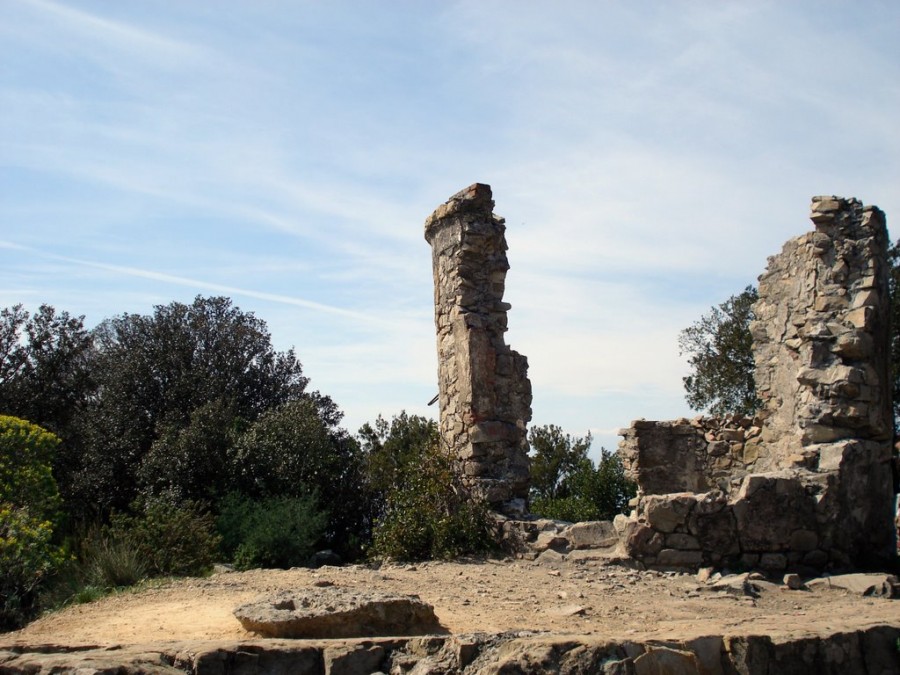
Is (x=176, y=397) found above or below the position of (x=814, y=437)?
above

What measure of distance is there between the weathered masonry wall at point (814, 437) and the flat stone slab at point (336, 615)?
Result: 366 cm

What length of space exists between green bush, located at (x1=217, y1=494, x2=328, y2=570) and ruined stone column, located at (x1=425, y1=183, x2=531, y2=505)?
2.12 m

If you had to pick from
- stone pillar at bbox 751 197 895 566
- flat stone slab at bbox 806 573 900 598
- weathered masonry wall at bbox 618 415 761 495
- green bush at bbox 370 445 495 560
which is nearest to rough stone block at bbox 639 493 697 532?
flat stone slab at bbox 806 573 900 598

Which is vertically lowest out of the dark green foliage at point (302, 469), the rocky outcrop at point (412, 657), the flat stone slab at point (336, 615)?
the rocky outcrop at point (412, 657)

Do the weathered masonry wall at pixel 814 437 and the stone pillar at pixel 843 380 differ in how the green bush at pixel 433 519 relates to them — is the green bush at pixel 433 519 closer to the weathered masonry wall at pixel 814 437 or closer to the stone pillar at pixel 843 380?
the weathered masonry wall at pixel 814 437

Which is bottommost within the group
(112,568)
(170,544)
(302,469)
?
(112,568)

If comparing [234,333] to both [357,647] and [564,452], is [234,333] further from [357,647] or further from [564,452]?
[357,647]

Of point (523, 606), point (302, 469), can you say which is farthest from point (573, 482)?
point (523, 606)

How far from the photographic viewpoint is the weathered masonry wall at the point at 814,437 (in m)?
9.41

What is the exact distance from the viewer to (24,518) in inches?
355

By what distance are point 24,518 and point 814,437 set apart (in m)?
8.20

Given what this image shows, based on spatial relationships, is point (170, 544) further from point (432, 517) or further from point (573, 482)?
point (573, 482)

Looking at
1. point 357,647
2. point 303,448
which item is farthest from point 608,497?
point 357,647

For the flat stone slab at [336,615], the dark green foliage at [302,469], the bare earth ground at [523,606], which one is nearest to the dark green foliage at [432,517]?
the bare earth ground at [523,606]
